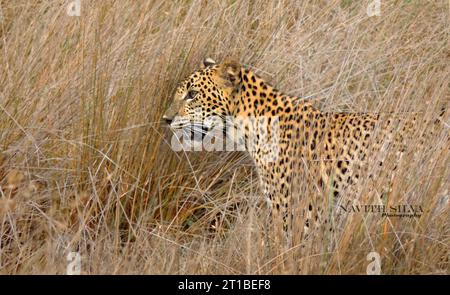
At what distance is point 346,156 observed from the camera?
596 centimetres

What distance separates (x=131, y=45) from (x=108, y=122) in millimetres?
584

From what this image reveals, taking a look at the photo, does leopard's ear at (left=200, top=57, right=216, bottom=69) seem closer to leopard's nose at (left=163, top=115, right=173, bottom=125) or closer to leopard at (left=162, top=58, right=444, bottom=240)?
leopard at (left=162, top=58, right=444, bottom=240)

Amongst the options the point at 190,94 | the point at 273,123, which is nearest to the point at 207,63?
the point at 190,94

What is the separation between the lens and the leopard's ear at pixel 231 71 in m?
6.19

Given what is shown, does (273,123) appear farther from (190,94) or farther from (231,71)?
(190,94)

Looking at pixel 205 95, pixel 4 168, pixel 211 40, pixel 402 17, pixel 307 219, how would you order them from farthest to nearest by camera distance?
pixel 402 17
pixel 211 40
pixel 205 95
pixel 4 168
pixel 307 219

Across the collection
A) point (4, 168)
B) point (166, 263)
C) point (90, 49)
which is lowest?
point (166, 263)

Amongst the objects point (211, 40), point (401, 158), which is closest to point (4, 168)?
point (211, 40)

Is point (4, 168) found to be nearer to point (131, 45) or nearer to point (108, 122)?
point (108, 122)

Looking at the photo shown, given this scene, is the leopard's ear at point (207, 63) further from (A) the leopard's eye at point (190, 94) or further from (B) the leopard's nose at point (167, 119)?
(B) the leopard's nose at point (167, 119)

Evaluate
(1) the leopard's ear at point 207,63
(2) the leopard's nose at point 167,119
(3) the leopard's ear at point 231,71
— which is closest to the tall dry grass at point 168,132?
(2) the leopard's nose at point 167,119

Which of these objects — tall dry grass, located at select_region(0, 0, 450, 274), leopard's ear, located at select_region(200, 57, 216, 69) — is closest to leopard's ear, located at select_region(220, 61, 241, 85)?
leopard's ear, located at select_region(200, 57, 216, 69)

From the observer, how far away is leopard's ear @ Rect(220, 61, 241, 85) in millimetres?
6188

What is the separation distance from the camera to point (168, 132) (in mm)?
6281
